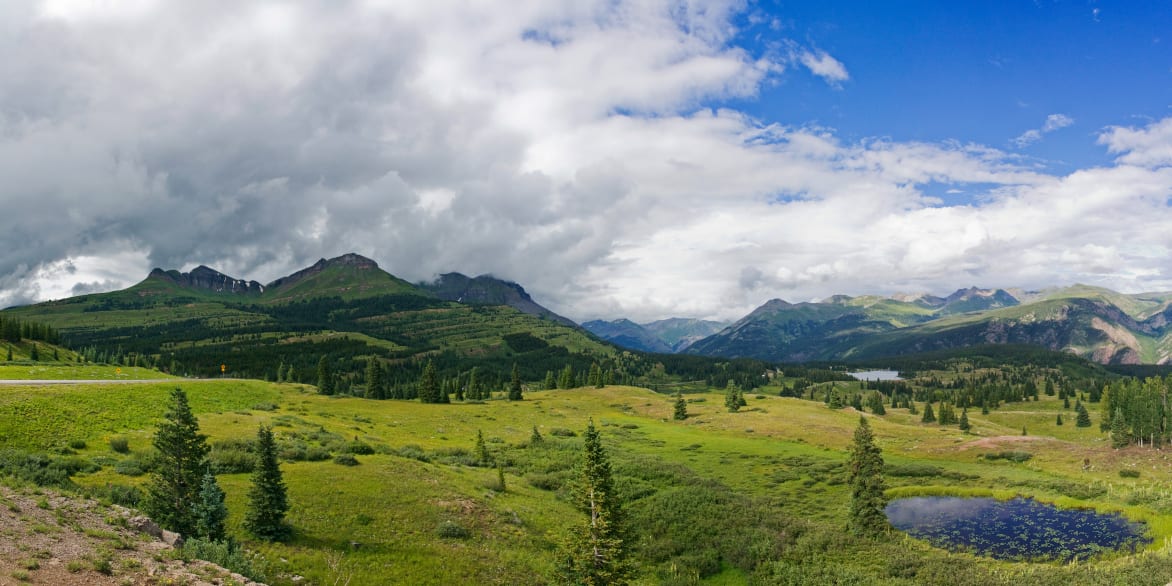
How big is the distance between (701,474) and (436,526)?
136 feet

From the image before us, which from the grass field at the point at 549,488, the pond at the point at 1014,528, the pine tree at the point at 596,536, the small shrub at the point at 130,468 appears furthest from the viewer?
the pond at the point at 1014,528

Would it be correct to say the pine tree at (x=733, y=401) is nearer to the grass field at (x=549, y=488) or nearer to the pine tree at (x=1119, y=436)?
the grass field at (x=549, y=488)

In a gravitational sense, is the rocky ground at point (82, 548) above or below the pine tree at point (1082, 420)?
above

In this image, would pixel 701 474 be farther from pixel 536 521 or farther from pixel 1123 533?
pixel 1123 533

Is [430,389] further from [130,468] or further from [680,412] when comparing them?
[130,468]

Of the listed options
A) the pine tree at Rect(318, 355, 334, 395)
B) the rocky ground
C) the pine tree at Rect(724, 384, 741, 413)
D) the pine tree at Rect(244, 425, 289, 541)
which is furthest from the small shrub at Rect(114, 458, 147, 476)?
the pine tree at Rect(724, 384, 741, 413)

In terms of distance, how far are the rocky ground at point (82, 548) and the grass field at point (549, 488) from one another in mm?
6046

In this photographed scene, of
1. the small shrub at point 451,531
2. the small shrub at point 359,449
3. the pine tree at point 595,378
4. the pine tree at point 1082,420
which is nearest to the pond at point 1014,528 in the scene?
the small shrub at point 451,531

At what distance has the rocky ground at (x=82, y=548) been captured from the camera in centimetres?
1600

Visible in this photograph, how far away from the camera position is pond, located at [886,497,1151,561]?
40625mm

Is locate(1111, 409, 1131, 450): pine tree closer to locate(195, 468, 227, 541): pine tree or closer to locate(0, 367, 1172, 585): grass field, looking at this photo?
locate(0, 367, 1172, 585): grass field

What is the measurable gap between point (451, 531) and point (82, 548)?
19.2 metres

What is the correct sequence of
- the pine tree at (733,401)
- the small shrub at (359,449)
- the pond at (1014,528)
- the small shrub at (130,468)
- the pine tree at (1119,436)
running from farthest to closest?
the pine tree at (733,401)
the pine tree at (1119,436)
the small shrub at (359,449)
the pond at (1014,528)
the small shrub at (130,468)

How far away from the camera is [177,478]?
2475cm
